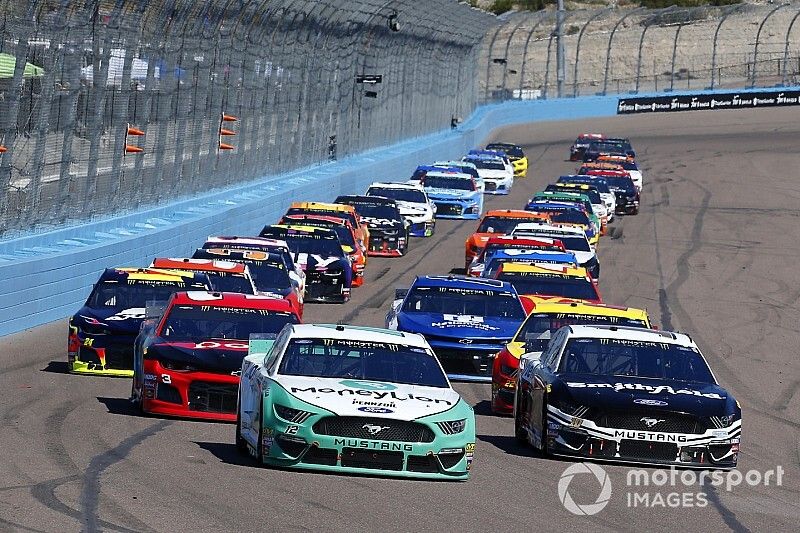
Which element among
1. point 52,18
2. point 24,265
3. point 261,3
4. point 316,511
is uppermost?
point 261,3

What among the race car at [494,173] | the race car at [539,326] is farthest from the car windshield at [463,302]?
the race car at [494,173]

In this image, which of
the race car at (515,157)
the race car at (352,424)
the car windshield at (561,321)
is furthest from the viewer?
the race car at (515,157)

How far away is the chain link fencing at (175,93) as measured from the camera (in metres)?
23.1

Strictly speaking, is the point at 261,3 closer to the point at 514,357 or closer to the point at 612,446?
the point at 514,357

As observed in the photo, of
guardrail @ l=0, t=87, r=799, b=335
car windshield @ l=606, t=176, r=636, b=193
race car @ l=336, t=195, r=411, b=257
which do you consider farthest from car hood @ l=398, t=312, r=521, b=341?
car windshield @ l=606, t=176, r=636, b=193

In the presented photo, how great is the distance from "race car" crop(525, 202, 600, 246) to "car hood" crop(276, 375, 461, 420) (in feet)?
74.1

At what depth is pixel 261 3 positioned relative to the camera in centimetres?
3572

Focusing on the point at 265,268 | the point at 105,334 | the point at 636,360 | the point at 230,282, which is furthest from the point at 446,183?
the point at 636,360

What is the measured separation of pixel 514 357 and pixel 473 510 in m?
5.59

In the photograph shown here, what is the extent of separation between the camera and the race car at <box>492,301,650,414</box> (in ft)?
52.0

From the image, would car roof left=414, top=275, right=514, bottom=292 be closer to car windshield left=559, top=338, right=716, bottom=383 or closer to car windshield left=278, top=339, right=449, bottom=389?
car windshield left=559, top=338, right=716, bottom=383

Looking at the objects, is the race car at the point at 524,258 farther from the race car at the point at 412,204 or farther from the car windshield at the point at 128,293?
the race car at the point at 412,204

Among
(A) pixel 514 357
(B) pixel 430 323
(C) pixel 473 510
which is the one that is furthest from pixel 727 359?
(C) pixel 473 510

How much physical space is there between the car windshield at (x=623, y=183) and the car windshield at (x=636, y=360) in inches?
1318
